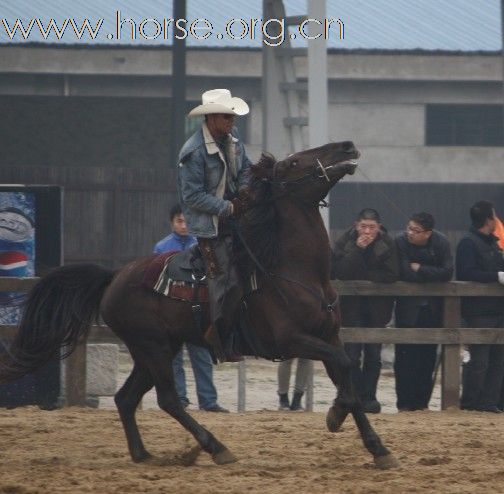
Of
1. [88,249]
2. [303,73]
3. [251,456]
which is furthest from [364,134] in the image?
[251,456]

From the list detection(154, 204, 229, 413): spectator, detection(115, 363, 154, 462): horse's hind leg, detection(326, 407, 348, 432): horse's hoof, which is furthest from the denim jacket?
detection(154, 204, 229, 413): spectator

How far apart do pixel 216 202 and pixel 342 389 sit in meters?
1.41

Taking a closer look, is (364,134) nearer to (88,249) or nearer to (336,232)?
(336,232)

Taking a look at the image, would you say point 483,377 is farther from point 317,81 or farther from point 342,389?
point 342,389

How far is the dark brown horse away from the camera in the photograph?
7918 mm

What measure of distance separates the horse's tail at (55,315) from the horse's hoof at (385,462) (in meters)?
2.25

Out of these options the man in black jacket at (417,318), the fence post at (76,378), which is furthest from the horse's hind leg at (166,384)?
the man in black jacket at (417,318)

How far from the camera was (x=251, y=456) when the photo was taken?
846 cm

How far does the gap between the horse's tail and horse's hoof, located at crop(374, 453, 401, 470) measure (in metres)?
2.25

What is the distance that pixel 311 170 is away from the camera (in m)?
8.05

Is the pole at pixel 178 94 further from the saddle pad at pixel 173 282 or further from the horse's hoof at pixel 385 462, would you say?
the horse's hoof at pixel 385 462

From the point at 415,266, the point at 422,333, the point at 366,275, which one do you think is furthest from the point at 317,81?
the point at 422,333

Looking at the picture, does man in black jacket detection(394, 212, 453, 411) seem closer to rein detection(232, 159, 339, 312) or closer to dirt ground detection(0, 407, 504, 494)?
dirt ground detection(0, 407, 504, 494)

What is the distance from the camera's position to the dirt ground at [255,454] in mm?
7195
